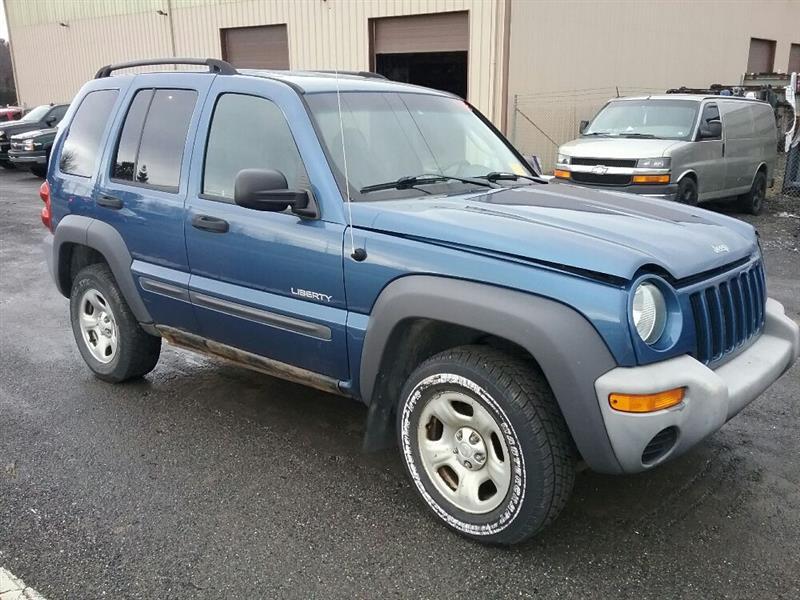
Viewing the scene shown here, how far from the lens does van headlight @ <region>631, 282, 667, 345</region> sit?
2.69 m

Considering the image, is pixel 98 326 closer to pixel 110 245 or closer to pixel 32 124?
pixel 110 245

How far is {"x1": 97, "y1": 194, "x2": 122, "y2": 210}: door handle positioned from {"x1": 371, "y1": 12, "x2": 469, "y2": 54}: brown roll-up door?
11531 mm

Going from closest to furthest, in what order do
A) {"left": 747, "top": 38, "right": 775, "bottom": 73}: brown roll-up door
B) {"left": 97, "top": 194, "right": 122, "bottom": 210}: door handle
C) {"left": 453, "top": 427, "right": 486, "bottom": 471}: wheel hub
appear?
1. {"left": 453, "top": 427, "right": 486, "bottom": 471}: wheel hub
2. {"left": 97, "top": 194, "right": 122, "bottom": 210}: door handle
3. {"left": 747, "top": 38, "right": 775, "bottom": 73}: brown roll-up door

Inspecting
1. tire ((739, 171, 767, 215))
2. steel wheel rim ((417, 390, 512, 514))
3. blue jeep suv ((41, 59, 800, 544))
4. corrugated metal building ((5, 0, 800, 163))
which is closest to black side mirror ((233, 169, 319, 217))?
blue jeep suv ((41, 59, 800, 544))

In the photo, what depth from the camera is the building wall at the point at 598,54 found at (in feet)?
48.5

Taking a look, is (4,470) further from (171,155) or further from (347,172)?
(347,172)

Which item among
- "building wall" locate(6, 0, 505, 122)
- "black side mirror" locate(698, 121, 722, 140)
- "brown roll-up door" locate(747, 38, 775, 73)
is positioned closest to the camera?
"black side mirror" locate(698, 121, 722, 140)

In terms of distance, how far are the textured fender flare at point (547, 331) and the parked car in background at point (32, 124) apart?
17740mm

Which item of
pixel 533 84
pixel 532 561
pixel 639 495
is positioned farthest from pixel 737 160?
pixel 532 561

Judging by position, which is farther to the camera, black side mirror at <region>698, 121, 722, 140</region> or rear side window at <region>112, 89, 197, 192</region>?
black side mirror at <region>698, 121, 722, 140</region>

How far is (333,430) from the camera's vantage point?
4164 mm

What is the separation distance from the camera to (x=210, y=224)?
3.73 m

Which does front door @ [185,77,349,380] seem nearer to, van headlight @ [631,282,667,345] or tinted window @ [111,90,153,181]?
tinted window @ [111,90,153,181]

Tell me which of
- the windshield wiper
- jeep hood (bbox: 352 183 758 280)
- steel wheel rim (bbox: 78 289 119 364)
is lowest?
steel wheel rim (bbox: 78 289 119 364)
